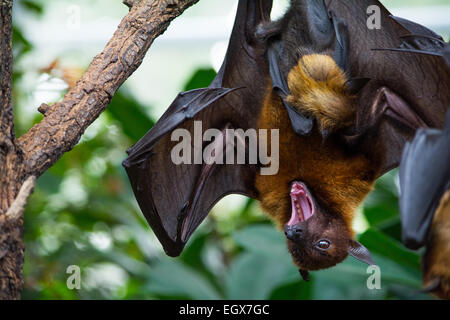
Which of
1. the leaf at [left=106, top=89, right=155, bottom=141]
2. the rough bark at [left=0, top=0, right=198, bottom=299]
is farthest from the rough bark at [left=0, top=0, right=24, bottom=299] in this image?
the leaf at [left=106, top=89, right=155, bottom=141]

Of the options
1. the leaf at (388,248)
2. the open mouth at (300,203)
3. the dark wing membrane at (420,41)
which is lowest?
the leaf at (388,248)

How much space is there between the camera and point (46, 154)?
199 cm

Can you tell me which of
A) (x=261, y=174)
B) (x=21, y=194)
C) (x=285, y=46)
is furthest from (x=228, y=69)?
(x=21, y=194)

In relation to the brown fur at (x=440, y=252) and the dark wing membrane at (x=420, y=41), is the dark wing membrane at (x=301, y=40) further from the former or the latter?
the brown fur at (x=440, y=252)

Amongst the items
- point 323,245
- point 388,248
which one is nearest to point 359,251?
point 323,245

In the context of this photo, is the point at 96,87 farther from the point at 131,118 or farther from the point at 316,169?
the point at 131,118

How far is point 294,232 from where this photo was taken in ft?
9.34

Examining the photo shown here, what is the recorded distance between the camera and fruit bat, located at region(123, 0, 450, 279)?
273cm

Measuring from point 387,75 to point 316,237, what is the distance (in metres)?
0.89

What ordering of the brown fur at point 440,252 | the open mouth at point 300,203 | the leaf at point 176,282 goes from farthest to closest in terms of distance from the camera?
the leaf at point 176,282
the open mouth at point 300,203
the brown fur at point 440,252

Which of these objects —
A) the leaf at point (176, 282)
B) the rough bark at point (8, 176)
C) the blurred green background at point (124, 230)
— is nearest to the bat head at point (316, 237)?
the blurred green background at point (124, 230)

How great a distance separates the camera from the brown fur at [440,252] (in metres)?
1.98

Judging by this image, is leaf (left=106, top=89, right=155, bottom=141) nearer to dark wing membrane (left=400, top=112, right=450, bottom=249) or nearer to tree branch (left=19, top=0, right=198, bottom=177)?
tree branch (left=19, top=0, right=198, bottom=177)

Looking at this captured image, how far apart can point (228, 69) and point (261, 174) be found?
1.95 ft
